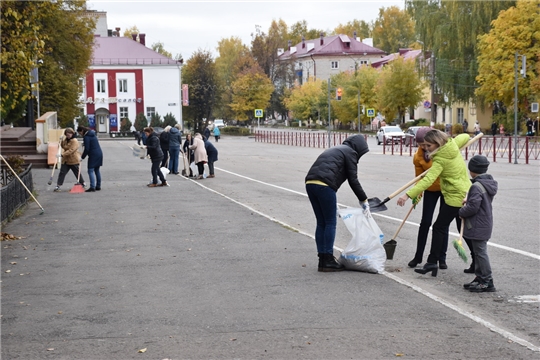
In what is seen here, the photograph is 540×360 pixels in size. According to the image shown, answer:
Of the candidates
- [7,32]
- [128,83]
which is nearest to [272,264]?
[7,32]

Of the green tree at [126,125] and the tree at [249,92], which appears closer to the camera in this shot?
the green tree at [126,125]

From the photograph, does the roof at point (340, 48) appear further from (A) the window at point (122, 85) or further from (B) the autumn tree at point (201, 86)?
(A) the window at point (122, 85)

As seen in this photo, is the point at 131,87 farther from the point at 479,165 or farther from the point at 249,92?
the point at 479,165

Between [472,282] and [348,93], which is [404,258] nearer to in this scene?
[472,282]

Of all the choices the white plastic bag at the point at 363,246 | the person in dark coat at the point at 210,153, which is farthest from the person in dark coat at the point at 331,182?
the person in dark coat at the point at 210,153

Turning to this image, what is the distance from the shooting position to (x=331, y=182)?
9.21m

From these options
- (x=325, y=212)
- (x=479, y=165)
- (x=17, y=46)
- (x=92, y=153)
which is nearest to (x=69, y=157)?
(x=92, y=153)

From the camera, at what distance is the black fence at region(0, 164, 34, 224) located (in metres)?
14.6

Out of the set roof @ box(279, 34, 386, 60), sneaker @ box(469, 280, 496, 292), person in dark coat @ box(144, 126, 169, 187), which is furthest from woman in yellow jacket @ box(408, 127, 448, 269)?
roof @ box(279, 34, 386, 60)

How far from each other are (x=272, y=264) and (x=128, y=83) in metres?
81.0

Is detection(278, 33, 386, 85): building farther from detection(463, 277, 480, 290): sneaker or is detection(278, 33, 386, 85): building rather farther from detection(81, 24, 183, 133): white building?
detection(463, 277, 480, 290): sneaker

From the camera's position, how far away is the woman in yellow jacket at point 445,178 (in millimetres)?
9016

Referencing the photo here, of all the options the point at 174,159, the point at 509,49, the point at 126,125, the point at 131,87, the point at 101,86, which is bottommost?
the point at 174,159

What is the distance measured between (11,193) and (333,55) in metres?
119
